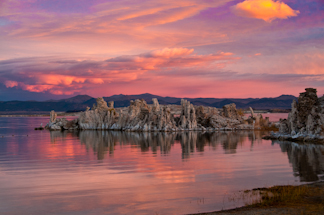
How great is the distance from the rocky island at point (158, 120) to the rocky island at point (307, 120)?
25.8 metres

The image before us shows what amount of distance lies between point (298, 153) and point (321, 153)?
72.4 inches

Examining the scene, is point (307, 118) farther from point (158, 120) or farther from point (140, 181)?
point (158, 120)

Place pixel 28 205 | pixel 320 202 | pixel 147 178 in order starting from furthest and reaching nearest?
1. pixel 147 178
2. pixel 28 205
3. pixel 320 202

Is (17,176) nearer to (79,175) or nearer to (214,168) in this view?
(79,175)

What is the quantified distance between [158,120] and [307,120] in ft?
104

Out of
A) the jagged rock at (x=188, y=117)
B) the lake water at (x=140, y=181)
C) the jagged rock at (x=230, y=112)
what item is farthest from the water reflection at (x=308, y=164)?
the jagged rock at (x=230, y=112)

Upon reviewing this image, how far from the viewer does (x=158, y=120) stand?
63.6m

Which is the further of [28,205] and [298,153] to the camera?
[298,153]

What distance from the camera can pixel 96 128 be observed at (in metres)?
71.5

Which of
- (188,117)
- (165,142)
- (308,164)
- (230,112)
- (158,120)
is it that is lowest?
(308,164)

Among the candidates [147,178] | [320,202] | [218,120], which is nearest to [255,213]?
[320,202]

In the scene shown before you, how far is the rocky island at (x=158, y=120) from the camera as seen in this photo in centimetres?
6372

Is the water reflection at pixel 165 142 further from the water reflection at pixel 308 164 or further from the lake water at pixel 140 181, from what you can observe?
the water reflection at pixel 308 164

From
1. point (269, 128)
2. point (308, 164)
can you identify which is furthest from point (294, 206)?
point (269, 128)
